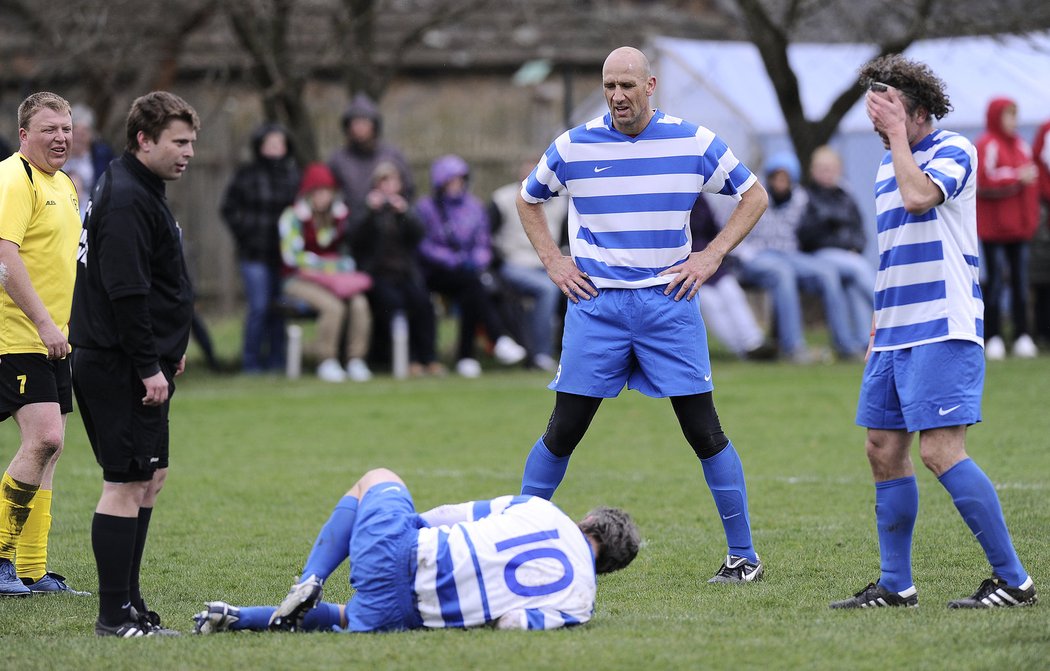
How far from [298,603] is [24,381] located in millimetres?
2006

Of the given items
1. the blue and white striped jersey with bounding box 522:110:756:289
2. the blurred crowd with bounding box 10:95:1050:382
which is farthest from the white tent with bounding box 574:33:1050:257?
the blue and white striped jersey with bounding box 522:110:756:289

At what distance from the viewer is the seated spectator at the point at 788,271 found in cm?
1566

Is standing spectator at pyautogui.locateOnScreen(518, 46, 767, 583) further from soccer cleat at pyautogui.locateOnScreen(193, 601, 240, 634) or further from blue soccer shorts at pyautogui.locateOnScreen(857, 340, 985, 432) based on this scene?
soccer cleat at pyautogui.locateOnScreen(193, 601, 240, 634)

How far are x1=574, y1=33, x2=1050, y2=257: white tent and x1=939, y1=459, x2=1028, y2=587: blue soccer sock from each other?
13794 mm

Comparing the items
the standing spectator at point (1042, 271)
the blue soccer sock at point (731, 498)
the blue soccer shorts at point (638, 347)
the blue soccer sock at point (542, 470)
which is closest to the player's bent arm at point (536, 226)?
the blue soccer shorts at point (638, 347)

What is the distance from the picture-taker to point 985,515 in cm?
563

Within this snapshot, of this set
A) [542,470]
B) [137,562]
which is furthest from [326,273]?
[137,562]

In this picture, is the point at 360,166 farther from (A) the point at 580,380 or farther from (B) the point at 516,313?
(A) the point at 580,380

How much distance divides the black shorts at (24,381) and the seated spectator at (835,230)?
10975 mm

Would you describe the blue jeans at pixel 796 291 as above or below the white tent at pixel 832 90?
below

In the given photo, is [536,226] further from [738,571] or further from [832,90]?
[832,90]

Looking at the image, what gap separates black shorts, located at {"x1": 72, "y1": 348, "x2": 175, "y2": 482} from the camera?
5512 mm

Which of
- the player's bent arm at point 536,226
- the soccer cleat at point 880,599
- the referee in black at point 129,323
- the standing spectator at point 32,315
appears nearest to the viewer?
the referee in black at point 129,323

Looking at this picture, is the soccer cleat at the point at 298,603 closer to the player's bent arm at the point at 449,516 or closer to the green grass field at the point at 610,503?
the green grass field at the point at 610,503
